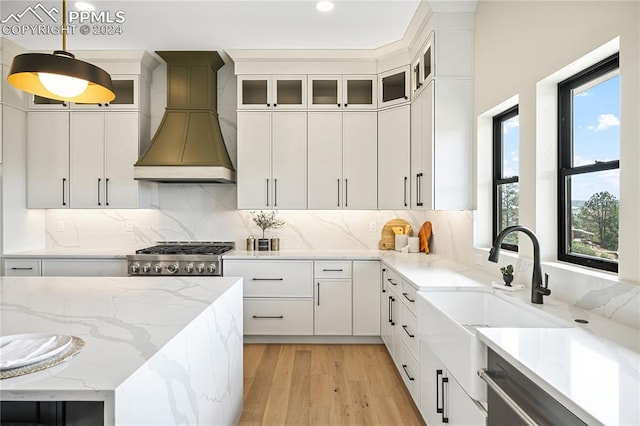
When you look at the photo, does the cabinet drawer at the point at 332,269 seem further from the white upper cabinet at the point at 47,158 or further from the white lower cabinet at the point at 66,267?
the white upper cabinet at the point at 47,158

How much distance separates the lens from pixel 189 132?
396 cm

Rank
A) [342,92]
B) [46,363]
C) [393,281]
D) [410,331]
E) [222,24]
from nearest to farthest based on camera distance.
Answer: [46,363]
[410,331]
[393,281]
[222,24]
[342,92]

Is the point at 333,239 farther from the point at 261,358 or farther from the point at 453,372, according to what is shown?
the point at 453,372

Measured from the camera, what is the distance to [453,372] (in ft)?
5.28

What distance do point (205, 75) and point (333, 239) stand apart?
223cm

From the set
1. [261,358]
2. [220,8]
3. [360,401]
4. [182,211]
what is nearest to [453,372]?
[360,401]

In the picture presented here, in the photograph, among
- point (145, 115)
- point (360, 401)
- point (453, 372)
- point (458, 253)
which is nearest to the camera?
point (453, 372)

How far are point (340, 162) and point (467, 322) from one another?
85.3 inches

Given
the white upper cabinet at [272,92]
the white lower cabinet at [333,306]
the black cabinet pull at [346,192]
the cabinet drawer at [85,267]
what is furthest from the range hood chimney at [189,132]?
the white lower cabinet at [333,306]

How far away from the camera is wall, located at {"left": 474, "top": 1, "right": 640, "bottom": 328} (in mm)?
1528

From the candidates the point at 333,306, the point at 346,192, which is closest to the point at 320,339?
the point at 333,306

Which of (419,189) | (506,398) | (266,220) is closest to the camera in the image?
(506,398)

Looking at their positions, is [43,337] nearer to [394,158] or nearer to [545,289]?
[545,289]

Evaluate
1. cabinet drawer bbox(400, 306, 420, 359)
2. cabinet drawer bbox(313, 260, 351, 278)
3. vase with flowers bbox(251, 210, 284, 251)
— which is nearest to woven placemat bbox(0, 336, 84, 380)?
cabinet drawer bbox(400, 306, 420, 359)
